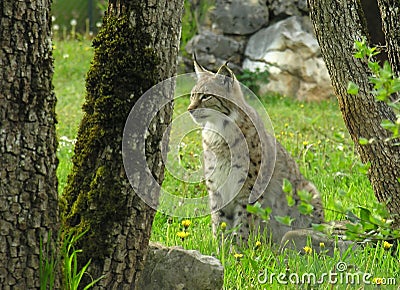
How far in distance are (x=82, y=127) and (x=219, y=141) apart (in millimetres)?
2114

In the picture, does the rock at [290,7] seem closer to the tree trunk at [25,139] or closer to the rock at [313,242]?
the rock at [313,242]

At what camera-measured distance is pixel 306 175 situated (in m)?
6.93

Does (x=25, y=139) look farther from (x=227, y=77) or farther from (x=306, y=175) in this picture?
(x=306, y=175)

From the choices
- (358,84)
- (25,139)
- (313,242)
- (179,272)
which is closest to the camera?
(25,139)

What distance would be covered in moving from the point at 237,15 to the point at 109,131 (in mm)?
9714

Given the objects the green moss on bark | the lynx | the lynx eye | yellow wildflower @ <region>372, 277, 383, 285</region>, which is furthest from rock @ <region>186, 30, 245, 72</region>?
the green moss on bark

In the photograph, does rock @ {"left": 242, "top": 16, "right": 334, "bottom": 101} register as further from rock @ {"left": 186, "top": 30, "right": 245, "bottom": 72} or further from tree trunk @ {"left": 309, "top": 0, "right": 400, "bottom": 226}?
tree trunk @ {"left": 309, "top": 0, "right": 400, "bottom": 226}

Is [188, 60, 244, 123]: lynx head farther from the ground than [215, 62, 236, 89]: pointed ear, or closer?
closer

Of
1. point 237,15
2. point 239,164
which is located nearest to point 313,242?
point 239,164

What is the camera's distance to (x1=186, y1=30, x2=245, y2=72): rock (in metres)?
12.5

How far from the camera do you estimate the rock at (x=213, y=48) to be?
12516 millimetres

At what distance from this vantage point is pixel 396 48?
4.00 m

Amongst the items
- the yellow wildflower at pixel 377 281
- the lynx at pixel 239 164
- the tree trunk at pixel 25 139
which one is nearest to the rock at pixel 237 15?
the lynx at pixel 239 164

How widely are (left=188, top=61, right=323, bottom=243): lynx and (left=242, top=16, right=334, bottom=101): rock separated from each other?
6.93 m
